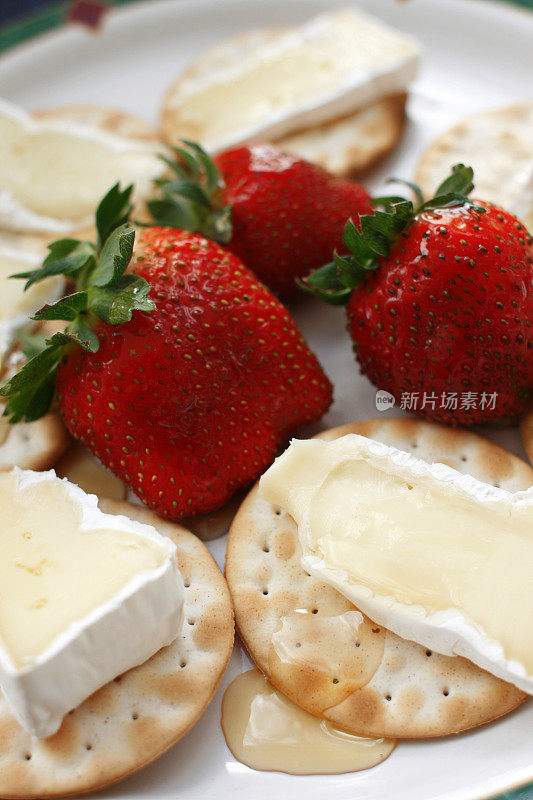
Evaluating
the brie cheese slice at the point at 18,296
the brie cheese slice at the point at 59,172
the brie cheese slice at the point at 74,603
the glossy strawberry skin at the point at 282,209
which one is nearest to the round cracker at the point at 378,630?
the brie cheese slice at the point at 74,603

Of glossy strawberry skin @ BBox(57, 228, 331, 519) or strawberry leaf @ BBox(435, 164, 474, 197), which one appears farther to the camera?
strawberry leaf @ BBox(435, 164, 474, 197)

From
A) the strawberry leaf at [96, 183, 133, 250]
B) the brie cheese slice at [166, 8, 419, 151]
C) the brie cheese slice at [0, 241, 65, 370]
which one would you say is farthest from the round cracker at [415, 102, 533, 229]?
the brie cheese slice at [0, 241, 65, 370]

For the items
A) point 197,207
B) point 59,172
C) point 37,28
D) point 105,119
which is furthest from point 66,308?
point 37,28

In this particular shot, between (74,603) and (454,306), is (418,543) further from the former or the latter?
(74,603)

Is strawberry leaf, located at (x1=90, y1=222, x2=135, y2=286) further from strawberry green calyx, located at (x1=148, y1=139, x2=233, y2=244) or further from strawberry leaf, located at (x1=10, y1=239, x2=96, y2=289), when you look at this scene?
strawberry green calyx, located at (x1=148, y1=139, x2=233, y2=244)

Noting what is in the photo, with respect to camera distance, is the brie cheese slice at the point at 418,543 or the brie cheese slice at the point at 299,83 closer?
the brie cheese slice at the point at 418,543

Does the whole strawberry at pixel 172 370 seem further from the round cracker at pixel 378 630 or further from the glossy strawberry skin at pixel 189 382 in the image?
the round cracker at pixel 378 630
